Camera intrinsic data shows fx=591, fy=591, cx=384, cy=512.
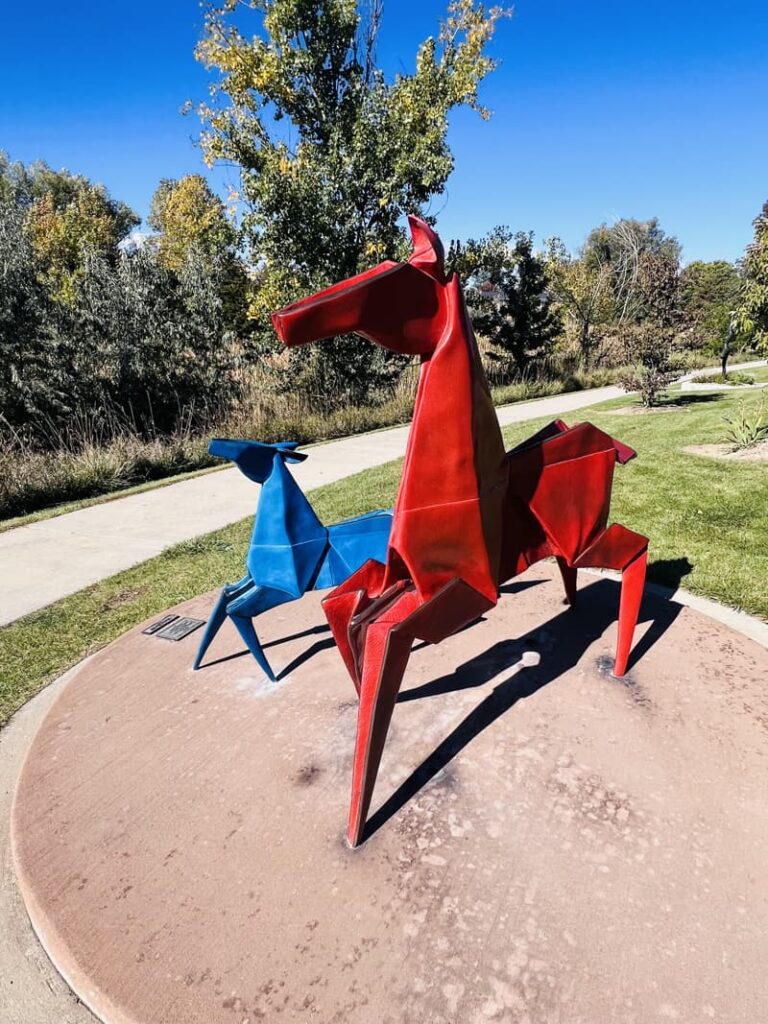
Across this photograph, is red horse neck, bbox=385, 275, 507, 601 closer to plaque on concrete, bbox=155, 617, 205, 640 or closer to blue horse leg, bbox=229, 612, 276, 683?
blue horse leg, bbox=229, 612, 276, 683

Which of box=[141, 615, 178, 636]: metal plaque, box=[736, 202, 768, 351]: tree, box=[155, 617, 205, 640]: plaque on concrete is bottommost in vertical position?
box=[141, 615, 178, 636]: metal plaque

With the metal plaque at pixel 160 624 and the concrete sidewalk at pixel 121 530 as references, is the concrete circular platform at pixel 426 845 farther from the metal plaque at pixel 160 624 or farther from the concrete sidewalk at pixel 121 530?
the concrete sidewalk at pixel 121 530

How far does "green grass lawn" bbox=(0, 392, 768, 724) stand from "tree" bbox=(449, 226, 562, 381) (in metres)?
12.0

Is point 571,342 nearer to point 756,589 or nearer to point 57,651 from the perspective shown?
point 756,589

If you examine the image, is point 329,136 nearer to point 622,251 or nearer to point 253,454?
point 253,454

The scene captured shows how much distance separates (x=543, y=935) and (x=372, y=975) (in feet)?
1.86

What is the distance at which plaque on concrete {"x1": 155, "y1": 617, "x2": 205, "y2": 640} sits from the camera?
13.9 feet

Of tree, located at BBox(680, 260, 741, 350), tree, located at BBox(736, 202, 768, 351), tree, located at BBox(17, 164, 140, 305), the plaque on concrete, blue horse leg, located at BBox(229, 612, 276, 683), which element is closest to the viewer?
blue horse leg, located at BBox(229, 612, 276, 683)

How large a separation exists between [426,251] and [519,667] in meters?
2.29

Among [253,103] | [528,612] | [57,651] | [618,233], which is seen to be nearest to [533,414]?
[253,103]

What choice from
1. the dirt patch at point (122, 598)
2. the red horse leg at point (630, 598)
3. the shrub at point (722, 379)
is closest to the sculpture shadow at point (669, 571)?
the red horse leg at point (630, 598)

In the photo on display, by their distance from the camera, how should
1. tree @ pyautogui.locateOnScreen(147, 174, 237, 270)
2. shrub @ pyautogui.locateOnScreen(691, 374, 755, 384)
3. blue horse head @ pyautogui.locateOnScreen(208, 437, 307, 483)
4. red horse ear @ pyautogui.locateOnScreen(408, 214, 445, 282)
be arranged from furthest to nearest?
1. tree @ pyautogui.locateOnScreen(147, 174, 237, 270)
2. shrub @ pyautogui.locateOnScreen(691, 374, 755, 384)
3. blue horse head @ pyautogui.locateOnScreen(208, 437, 307, 483)
4. red horse ear @ pyautogui.locateOnScreen(408, 214, 445, 282)

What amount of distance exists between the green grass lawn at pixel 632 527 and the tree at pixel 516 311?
1196 centimetres

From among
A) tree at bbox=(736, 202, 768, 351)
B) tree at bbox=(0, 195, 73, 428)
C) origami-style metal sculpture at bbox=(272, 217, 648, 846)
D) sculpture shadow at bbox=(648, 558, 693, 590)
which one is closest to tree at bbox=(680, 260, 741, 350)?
tree at bbox=(736, 202, 768, 351)
